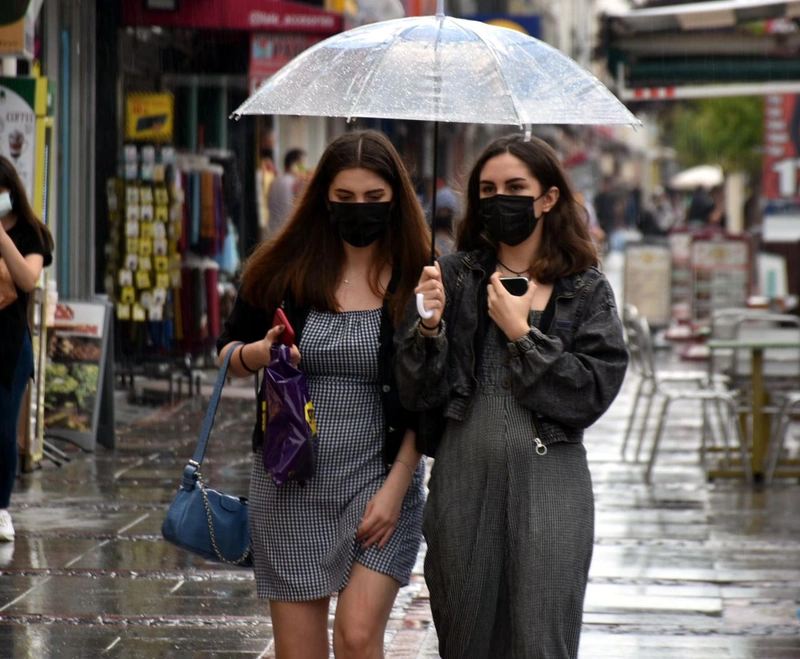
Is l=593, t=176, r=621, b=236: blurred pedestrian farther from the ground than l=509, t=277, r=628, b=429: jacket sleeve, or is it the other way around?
l=509, t=277, r=628, b=429: jacket sleeve

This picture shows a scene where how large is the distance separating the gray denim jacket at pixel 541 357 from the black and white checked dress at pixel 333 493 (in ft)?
0.60

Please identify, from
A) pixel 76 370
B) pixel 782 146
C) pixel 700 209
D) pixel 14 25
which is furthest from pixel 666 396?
pixel 700 209

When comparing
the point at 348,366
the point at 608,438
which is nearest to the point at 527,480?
the point at 348,366

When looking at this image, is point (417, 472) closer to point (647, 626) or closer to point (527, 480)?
point (527, 480)

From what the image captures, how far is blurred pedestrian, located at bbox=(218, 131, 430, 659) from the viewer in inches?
147

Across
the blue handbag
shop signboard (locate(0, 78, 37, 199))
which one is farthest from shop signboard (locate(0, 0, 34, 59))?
the blue handbag

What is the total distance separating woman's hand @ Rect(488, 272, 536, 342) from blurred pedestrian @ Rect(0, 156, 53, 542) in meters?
3.79

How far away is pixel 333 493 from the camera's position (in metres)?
3.77

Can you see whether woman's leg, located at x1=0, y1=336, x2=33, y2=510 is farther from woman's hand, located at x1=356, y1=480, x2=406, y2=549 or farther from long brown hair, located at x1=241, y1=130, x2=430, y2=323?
woman's hand, located at x1=356, y1=480, x2=406, y2=549

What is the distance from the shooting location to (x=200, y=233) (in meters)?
12.6

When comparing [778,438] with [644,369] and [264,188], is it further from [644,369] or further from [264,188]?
[264,188]

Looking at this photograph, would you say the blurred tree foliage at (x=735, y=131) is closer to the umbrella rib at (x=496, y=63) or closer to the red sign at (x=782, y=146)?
the red sign at (x=782, y=146)

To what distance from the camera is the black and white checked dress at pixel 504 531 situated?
356 cm

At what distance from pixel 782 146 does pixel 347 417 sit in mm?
22134
